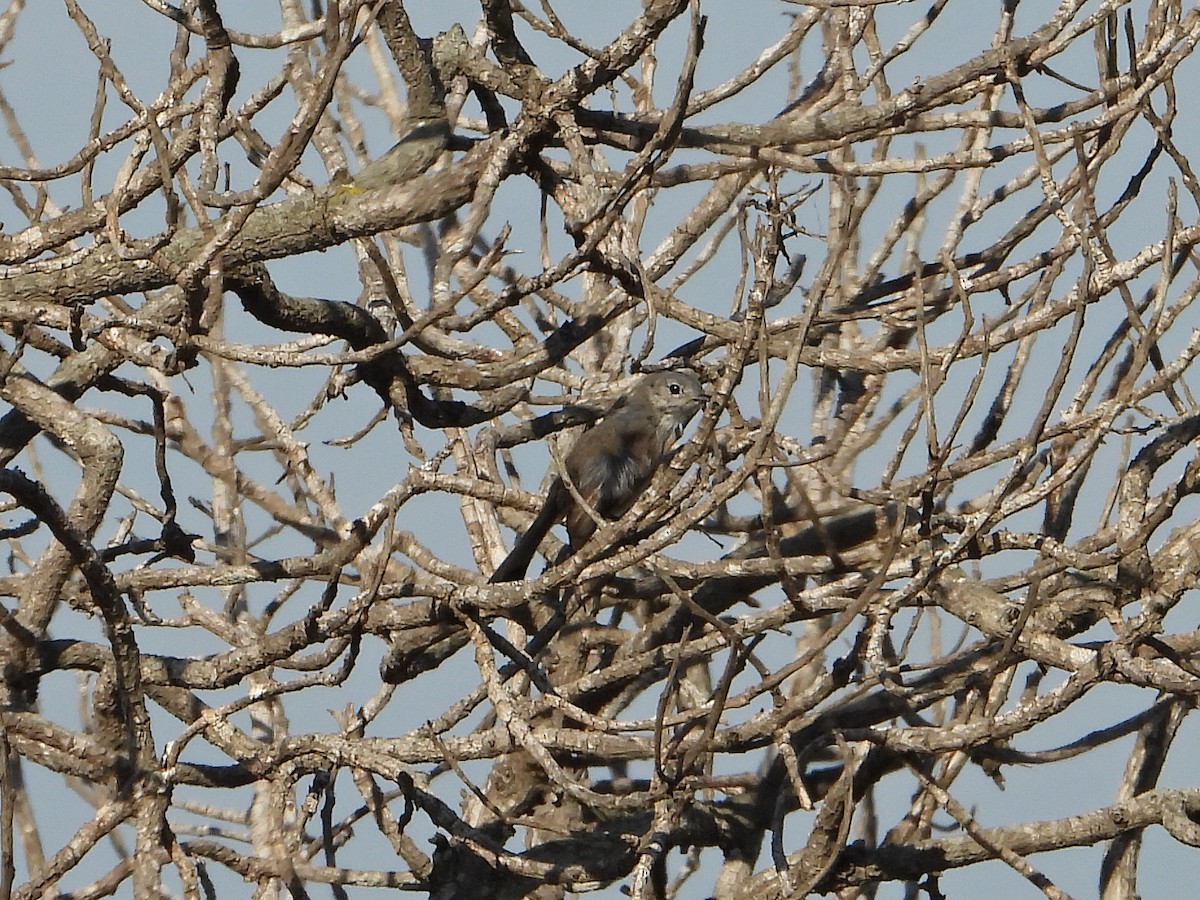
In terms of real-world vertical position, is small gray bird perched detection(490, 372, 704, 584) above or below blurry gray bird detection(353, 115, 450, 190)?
above

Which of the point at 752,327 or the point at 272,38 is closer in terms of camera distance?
the point at 752,327

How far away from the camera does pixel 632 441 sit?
7.94 m

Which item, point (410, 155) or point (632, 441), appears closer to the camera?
point (410, 155)

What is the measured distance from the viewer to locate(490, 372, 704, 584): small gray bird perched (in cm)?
780

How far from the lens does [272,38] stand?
12.4ft

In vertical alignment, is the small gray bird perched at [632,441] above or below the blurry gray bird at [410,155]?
above

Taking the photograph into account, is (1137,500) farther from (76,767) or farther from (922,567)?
(76,767)

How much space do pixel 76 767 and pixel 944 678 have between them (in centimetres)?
248

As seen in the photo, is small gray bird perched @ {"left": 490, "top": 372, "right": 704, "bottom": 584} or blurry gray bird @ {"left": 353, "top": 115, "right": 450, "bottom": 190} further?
small gray bird perched @ {"left": 490, "top": 372, "right": 704, "bottom": 584}

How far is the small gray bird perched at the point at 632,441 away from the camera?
25.6ft

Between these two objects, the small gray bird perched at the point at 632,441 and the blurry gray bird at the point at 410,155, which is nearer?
the blurry gray bird at the point at 410,155

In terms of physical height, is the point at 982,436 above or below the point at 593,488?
below

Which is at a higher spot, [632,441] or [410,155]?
[632,441]

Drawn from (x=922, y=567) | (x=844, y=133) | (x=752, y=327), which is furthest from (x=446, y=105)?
(x=922, y=567)
